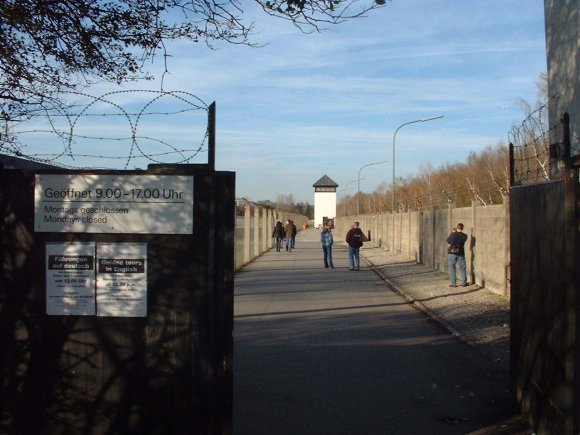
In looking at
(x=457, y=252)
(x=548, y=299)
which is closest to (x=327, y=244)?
(x=457, y=252)

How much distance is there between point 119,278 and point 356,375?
4.12 meters

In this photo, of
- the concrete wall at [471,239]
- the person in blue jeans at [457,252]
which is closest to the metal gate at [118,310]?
the concrete wall at [471,239]

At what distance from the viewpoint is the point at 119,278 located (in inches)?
210

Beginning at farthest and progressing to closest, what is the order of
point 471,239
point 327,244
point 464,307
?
point 327,244 < point 471,239 < point 464,307

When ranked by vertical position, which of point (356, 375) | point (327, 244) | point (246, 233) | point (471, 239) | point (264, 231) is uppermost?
point (264, 231)

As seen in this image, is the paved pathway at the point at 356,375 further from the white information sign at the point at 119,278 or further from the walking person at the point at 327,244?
the walking person at the point at 327,244

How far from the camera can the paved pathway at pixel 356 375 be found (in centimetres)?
676

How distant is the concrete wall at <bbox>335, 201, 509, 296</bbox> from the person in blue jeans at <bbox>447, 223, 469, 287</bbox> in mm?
367

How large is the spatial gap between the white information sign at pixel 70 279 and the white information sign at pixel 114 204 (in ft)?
0.47

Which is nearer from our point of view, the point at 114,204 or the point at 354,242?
the point at 114,204

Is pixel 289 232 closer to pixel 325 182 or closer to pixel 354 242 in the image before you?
pixel 354 242

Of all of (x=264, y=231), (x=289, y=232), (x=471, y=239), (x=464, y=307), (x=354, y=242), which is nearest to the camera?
(x=464, y=307)

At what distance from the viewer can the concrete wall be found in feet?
54.6

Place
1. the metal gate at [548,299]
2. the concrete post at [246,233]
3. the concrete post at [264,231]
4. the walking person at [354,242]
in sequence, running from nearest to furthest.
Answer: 1. the metal gate at [548,299]
2. the walking person at [354,242]
3. the concrete post at [246,233]
4. the concrete post at [264,231]
